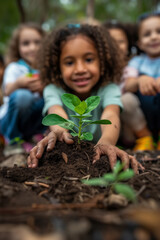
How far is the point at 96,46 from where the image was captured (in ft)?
7.73

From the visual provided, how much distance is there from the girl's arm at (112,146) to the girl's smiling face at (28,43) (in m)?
2.08

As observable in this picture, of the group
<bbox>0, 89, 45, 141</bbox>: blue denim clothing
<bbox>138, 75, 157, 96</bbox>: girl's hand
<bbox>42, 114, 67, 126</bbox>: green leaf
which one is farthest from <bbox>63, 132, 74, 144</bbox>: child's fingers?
<bbox>0, 89, 45, 141</bbox>: blue denim clothing

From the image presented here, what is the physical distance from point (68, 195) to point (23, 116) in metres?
2.18

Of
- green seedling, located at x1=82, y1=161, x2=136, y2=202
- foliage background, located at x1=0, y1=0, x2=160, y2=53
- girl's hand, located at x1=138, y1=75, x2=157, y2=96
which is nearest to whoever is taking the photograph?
green seedling, located at x1=82, y1=161, x2=136, y2=202

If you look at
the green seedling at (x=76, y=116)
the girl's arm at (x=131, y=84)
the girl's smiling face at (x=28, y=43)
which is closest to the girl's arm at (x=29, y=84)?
the girl's smiling face at (x=28, y=43)

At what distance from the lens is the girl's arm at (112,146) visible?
3.95 feet

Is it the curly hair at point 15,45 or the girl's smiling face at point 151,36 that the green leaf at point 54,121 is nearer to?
Result: the girl's smiling face at point 151,36

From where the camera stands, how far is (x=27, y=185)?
111cm

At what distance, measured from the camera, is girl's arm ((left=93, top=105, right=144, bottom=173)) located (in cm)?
121

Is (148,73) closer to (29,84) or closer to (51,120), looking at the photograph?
(29,84)

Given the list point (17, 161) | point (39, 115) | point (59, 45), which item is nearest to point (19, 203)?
point (17, 161)

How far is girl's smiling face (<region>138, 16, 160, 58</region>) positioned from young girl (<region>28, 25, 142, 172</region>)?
972 mm

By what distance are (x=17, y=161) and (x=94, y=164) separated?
117cm

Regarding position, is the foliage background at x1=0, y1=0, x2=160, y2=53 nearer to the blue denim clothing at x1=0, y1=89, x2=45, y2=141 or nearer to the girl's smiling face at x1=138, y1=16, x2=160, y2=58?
the girl's smiling face at x1=138, y1=16, x2=160, y2=58
